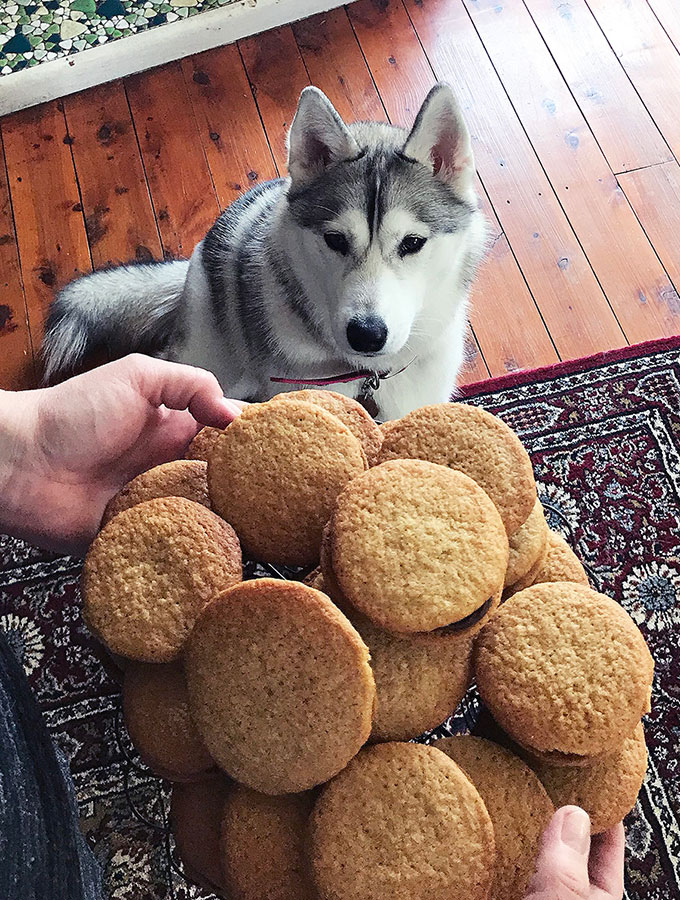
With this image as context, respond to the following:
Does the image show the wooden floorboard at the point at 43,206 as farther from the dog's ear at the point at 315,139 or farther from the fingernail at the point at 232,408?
the fingernail at the point at 232,408

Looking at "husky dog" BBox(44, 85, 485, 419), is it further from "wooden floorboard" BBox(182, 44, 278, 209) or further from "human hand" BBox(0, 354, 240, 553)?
"wooden floorboard" BBox(182, 44, 278, 209)

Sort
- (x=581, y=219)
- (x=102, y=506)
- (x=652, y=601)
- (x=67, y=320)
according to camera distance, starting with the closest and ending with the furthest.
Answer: (x=102, y=506), (x=652, y=601), (x=67, y=320), (x=581, y=219)

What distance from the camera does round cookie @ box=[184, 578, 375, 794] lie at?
0.72 meters

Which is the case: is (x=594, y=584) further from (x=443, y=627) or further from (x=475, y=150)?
(x=475, y=150)

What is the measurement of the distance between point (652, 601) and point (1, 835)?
1.36 metres

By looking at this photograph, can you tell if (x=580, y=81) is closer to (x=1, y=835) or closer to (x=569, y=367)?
(x=569, y=367)

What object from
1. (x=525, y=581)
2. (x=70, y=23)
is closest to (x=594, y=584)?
(x=525, y=581)

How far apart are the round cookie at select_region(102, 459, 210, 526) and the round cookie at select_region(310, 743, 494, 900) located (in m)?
0.36

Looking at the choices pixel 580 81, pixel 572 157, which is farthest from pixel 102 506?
pixel 580 81

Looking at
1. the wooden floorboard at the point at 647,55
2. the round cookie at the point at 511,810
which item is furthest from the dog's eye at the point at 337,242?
the wooden floorboard at the point at 647,55

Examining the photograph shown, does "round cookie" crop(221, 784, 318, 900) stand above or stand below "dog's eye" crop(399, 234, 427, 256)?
below

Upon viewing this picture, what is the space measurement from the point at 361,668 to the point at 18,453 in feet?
2.24

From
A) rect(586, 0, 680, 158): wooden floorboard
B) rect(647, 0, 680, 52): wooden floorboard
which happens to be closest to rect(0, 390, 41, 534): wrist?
rect(586, 0, 680, 158): wooden floorboard

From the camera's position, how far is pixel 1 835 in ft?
2.56
